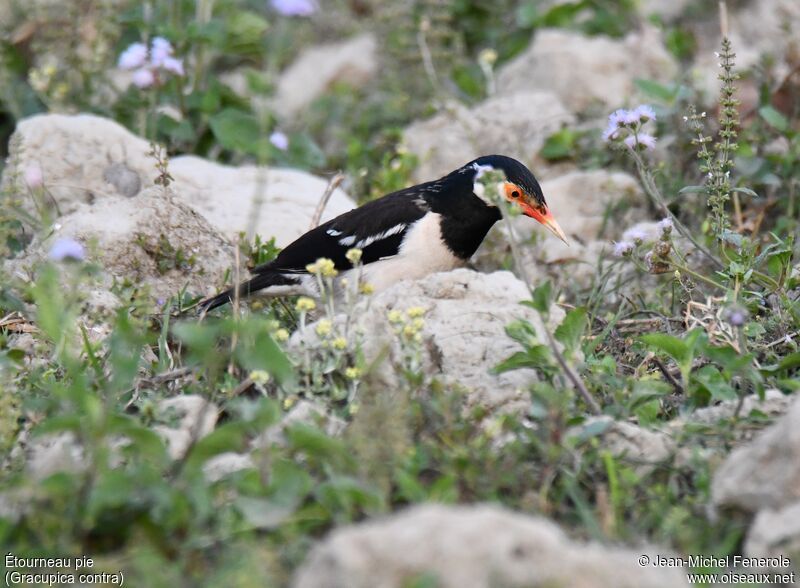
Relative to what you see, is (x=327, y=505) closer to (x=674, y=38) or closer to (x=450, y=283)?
(x=450, y=283)

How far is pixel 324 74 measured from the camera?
9555 mm

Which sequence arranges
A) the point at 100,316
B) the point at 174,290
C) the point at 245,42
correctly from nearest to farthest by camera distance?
1. the point at 100,316
2. the point at 174,290
3. the point at 245,42

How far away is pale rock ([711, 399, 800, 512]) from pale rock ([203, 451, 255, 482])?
4.26 feet

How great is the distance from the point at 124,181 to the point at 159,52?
2.96 ft

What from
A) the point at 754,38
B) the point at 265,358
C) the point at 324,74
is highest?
the point at 265,358

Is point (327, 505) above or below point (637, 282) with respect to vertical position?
above

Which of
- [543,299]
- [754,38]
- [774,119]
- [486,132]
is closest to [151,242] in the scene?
[543,299]

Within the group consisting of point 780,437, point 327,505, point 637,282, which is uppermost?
point 780,437

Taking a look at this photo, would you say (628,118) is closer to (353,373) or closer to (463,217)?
(463,217)

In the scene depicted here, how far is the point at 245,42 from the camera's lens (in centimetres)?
789


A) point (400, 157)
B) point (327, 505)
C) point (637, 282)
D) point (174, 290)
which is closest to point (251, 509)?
point (327, 505)

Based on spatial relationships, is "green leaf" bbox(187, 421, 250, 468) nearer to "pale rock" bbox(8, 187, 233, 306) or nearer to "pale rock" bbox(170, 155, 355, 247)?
"pale rock" bbox(8, 187, 233, 306)

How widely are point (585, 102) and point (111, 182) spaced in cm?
330

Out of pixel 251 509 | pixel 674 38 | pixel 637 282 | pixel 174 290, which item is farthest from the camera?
pixel 674 38
